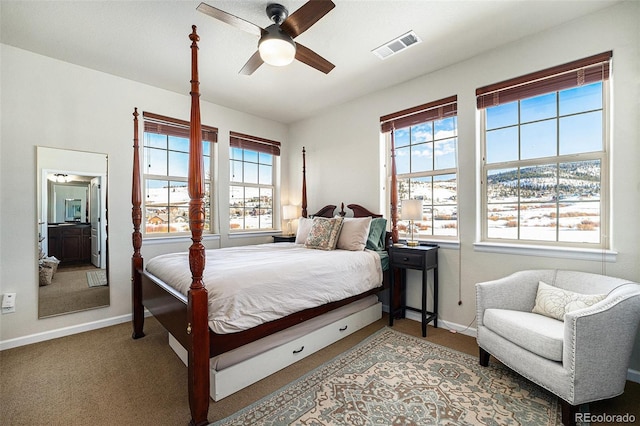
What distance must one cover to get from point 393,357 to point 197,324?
1643 mm

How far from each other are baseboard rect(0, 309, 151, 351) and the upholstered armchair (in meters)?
3.70

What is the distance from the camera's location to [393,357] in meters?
2.37

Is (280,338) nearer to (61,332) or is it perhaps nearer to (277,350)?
(277,350)

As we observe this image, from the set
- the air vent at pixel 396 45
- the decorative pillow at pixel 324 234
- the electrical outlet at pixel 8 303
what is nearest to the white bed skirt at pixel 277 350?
the decorative pillow at pixel 324 234

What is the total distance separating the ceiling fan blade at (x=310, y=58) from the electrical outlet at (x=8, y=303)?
339cm

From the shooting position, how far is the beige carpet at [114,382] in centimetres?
172

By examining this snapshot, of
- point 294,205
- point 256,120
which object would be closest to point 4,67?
point 256,120

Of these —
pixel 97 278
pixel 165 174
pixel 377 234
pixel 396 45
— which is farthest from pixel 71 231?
pixel 396 45

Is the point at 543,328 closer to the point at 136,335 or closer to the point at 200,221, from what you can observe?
the point at 200,221

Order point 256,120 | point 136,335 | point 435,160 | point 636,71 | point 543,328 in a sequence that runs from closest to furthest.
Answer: point 543,328 → point 636,71 → point 136,335 → point 435,160 → point 256,120

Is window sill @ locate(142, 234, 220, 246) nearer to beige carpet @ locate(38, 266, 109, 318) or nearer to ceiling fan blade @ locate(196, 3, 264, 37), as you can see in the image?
beige carpet @ locate(38, 266, 109, 318)

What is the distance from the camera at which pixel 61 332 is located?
2834 mm

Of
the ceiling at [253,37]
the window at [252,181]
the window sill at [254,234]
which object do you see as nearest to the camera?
the ceiling at [253,37]

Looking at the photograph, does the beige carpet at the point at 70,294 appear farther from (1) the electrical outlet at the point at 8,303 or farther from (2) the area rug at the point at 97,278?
(1) the electrical outlet at the point at 8,303
